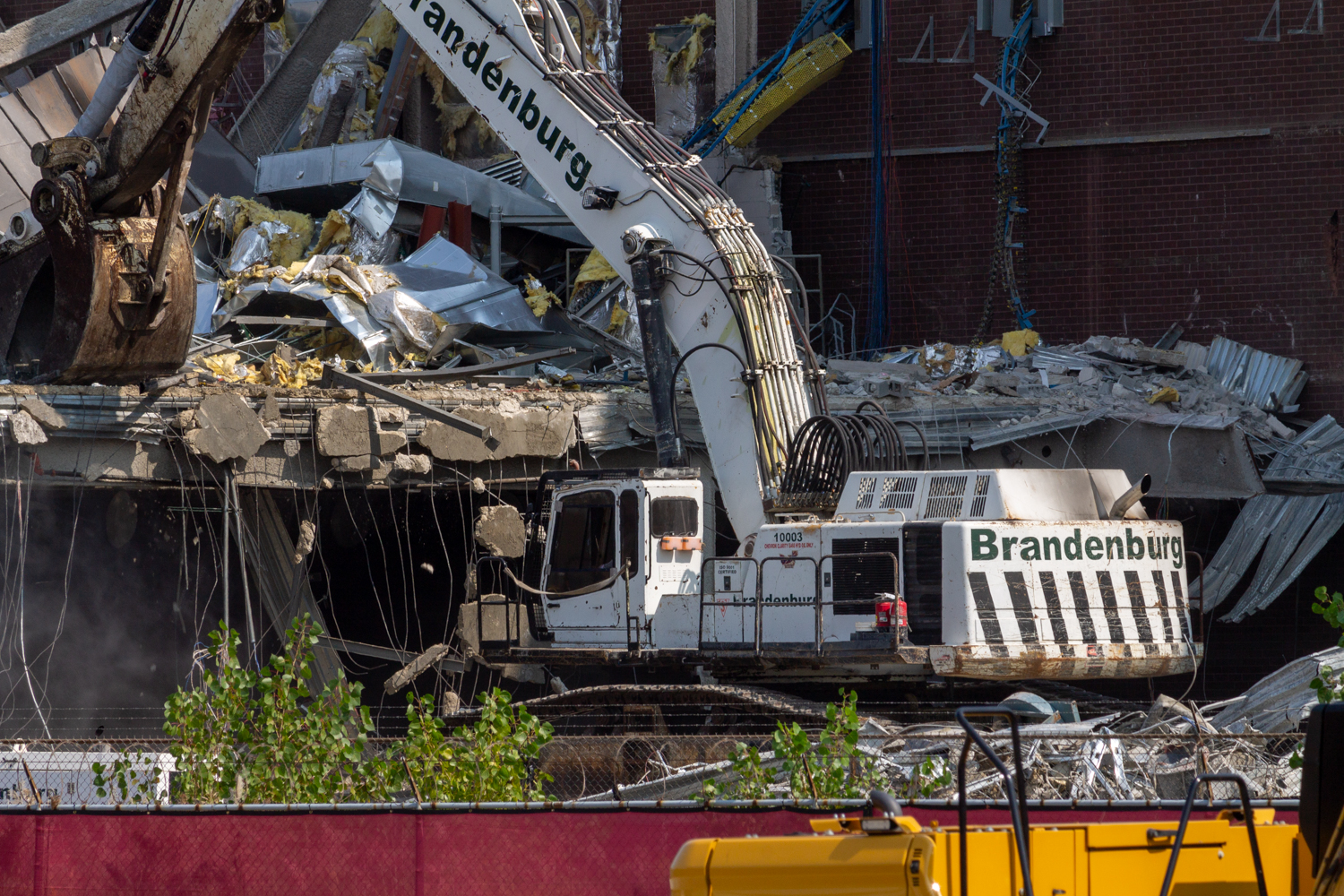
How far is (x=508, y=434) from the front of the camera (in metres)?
15.2

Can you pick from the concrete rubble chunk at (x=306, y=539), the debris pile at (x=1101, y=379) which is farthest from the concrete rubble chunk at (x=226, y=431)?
the debris pile at (x=1101, y=379)

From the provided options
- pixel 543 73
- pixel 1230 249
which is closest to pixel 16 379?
pixel 543 73

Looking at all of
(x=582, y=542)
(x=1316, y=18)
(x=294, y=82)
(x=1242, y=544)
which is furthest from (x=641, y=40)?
(x=582, y=542)

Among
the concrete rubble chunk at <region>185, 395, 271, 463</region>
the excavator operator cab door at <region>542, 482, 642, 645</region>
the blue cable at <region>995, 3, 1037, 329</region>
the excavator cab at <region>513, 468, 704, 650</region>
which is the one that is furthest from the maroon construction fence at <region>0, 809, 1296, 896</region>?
the blue cable at <region>995, 3, 1037, 329</region>

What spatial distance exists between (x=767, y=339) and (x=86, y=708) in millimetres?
8241

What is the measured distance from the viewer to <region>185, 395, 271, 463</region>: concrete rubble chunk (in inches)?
553

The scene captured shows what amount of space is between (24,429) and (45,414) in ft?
0.72

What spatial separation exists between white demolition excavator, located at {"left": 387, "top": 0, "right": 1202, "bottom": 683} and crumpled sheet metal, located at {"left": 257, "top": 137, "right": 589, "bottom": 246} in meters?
4.81

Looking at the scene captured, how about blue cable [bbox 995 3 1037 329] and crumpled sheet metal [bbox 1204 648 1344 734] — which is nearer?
crumpled sheet metal [bbox 1204 648 1344 734]

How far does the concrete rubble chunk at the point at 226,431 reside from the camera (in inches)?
553

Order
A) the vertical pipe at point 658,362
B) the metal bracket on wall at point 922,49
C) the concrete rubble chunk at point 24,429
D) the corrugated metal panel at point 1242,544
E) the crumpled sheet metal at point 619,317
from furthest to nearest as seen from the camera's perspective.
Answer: the metal bracket on wall at point 922,49 → the crumpled sheet metal at point 619,317 → the corrugated metal panel at point 1242,544 → the concrete rubble chunk at point 24,429 → the vertical pipe at point 658,362

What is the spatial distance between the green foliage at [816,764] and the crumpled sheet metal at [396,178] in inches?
497

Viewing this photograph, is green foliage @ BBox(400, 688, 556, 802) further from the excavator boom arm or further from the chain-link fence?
the excavator boom arm

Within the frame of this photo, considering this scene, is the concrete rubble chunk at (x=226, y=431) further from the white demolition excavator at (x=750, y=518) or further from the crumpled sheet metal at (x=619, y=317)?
the crumpled sheet metal at (x=619, y=317)
